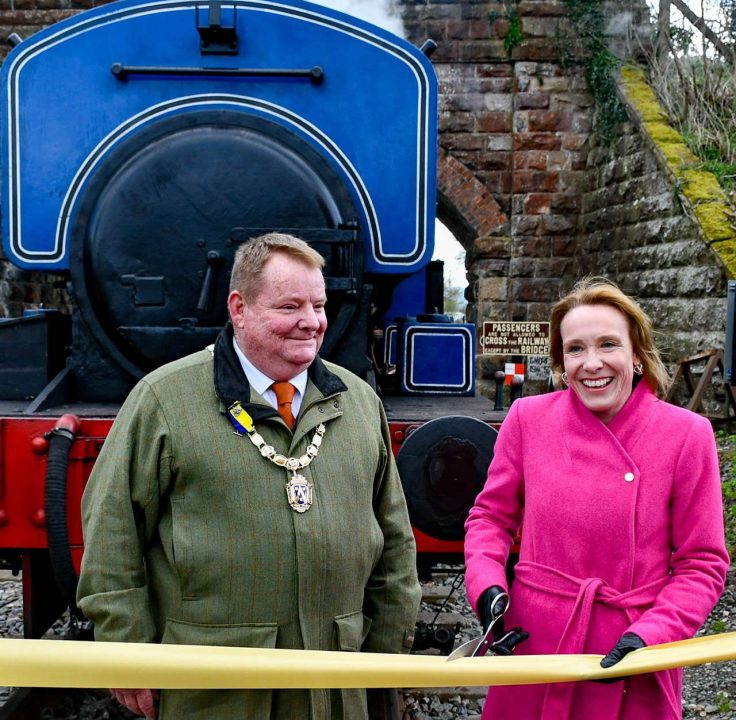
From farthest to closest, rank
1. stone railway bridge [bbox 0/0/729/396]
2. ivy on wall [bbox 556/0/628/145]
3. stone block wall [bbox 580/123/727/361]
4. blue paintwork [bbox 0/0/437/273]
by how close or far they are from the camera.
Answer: stone railway bridge [bbox 0/0/729/396], ivy on wall [bbox 556/0/628/145], stone block wall [bbox 580/123/727/361], blue paintwork [bbox 0/0/437/273]

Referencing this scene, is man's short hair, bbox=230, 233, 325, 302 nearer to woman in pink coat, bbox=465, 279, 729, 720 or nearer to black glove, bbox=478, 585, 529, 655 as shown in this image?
woman in pink coat, bbox=465, 279, 729, 720

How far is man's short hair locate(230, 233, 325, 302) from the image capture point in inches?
75.3

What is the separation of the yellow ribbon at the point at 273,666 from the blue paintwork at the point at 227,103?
73.8 inches

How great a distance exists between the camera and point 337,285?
301 centimetres

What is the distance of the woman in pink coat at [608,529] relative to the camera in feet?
5.71

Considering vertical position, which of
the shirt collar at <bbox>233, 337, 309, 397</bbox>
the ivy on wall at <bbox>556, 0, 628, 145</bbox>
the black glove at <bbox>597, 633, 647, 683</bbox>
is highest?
the ivy on wall at <bbox>556, 0, 628, 145</bbox>

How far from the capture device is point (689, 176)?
7848 mm

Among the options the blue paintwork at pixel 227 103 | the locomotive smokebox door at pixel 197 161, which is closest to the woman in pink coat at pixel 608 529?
the locomotive smokebox door at pixel 197 161

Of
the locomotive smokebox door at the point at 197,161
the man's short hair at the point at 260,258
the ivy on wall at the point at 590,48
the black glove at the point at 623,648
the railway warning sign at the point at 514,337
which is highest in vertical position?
the ivy on wall at the point at 590,48

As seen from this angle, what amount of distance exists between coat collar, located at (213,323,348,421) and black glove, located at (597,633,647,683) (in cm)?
81

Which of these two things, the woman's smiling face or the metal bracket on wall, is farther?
the metal bracket on wall

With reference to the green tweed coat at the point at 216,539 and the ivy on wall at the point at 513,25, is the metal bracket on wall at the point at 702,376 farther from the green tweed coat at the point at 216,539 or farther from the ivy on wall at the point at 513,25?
the green tweed coat at the point at 216,539

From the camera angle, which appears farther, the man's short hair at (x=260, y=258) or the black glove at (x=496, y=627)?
the man's short hair at (x=260, y=258)

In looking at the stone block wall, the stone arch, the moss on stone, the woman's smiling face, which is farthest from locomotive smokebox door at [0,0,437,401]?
the stone arch
